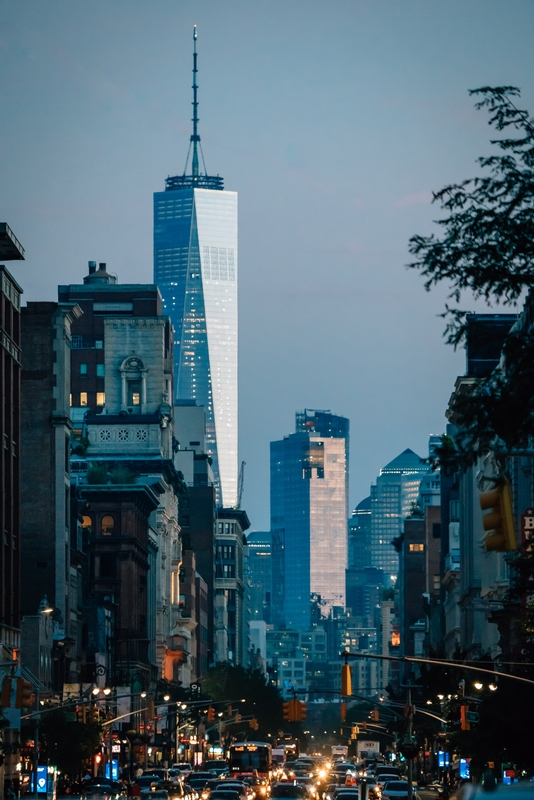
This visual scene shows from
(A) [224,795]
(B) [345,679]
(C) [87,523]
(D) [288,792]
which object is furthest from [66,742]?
(C) [87,523]

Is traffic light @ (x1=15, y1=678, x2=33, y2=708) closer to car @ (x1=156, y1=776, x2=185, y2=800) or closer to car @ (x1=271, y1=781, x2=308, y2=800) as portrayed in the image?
car @ (x1=156, y1=776, x2=185, y2=800)

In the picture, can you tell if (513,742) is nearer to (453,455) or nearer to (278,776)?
(453,455)

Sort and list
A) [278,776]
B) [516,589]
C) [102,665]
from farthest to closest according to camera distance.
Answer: [102,665]
[278,776]
[516,589]

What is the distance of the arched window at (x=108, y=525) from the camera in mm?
165375

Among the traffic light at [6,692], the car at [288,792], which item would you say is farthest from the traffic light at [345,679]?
the car at [288,792]

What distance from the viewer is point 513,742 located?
6869 cm

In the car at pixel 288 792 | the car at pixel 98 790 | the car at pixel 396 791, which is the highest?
the car at pixel 98 790

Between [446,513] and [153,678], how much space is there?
42.5 m

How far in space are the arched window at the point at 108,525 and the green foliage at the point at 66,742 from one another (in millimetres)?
66182

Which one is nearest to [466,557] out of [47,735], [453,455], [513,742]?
[47,735]

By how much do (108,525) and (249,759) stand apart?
2219 inches

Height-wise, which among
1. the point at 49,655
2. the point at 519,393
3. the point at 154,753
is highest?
the point at 519,393

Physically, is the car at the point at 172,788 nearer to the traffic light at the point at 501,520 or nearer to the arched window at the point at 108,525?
the traffic light at the point at 501,520

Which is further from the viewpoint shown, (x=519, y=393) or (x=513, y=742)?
(x=513, y=742)
